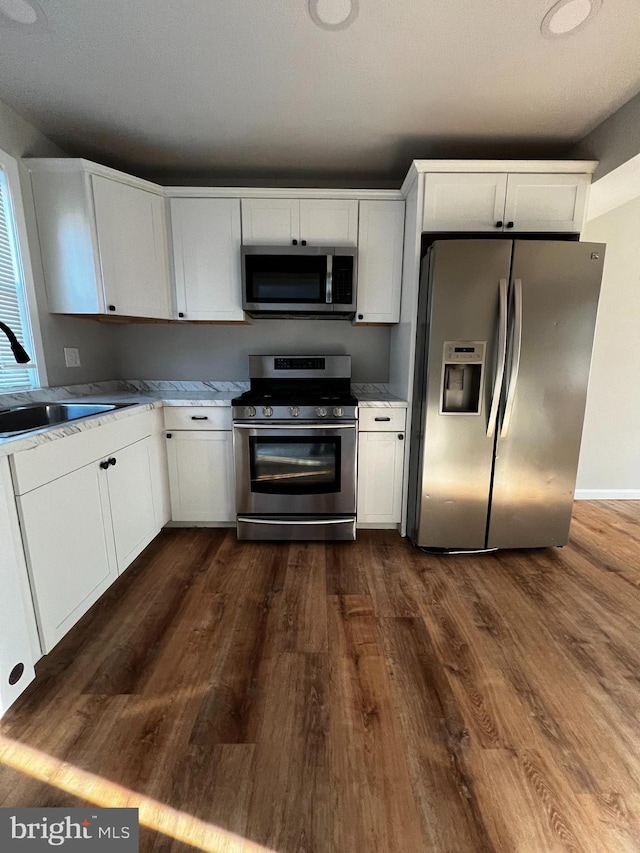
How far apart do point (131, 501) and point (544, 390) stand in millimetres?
2479

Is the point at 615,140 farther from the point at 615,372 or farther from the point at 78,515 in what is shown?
the point at 78,515

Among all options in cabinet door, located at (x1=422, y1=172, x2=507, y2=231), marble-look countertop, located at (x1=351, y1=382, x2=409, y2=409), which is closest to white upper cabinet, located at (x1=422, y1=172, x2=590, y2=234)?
cabinet door, located at (x1=422, y1=172, x2=507, y2=231)

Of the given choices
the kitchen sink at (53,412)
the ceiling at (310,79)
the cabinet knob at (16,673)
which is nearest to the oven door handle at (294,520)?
the kitchen sink at (53,412)

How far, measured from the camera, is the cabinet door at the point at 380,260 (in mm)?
2475

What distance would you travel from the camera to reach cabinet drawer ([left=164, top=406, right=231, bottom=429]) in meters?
2.43

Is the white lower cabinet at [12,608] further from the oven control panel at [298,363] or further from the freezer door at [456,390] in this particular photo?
the freezer door at [456,390]

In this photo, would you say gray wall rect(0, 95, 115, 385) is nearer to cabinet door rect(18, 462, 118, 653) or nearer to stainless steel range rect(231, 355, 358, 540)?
cabinet door rect(18, 462, 118, 653)

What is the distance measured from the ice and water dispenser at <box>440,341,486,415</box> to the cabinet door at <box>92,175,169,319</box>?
6.46 feet

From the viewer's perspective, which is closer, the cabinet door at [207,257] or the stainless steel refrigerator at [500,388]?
the stainless steel refrigerator at [500,388]

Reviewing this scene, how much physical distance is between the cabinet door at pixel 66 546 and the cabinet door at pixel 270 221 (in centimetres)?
181

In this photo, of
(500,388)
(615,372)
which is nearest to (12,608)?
(500,388)

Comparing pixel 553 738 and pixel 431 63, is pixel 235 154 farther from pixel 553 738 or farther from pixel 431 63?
pixel 553 738

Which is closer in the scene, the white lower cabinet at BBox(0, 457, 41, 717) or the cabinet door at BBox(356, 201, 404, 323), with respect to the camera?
the white lower cabinet at BBox(0, 457, 41, 717)

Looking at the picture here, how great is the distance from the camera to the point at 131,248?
233 cm
